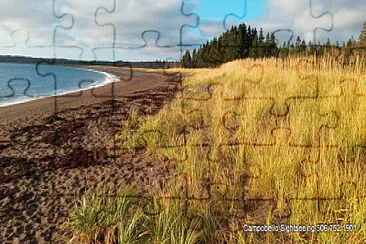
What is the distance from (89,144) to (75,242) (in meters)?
4.52

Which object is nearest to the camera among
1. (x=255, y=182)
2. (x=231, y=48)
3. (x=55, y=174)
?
(x=255, y=182)

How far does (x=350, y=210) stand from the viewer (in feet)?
10.4

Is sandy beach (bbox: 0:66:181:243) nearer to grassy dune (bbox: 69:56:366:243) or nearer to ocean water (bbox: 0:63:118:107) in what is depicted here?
grassy dune (bbox: 69:56:366:243)

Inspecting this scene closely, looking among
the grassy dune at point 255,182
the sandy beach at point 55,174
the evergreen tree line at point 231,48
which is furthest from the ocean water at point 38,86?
the evergreen tree line at point 231,48

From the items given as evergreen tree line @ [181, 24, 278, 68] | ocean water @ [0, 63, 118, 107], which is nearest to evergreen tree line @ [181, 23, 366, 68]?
evergreen tree line @ [181, 24, 278, 68]

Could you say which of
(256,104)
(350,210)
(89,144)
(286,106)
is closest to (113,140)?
(89,144)

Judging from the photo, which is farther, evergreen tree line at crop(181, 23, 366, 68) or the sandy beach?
evergreen tree line at crop(181, 23, 366, 68)

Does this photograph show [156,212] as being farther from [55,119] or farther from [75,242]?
[55,119]

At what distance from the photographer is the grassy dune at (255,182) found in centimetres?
331

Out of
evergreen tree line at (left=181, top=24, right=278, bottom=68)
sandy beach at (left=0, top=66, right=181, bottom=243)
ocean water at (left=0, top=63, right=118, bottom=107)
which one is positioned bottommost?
sandy beach at (left=0, top=66, right=181, bottom=243)

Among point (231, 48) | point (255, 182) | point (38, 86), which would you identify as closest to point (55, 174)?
point (255, 182)

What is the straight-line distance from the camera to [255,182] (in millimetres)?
4168

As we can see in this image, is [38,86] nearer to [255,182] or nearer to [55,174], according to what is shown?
[55,174]

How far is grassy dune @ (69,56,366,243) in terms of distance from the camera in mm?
3312
